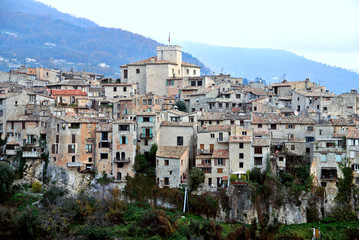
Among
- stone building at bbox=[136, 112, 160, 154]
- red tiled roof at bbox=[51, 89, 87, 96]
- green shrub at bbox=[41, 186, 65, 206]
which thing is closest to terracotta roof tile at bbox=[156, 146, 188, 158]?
→ stone building at bbox=[136, 112, 160, 154]

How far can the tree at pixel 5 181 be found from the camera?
55344 millimetres

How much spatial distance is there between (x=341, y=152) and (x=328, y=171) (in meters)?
2.51

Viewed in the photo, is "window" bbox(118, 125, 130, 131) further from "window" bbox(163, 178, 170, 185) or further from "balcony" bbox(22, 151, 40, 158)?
"balcony" bbox(22, 151, 40, 158)

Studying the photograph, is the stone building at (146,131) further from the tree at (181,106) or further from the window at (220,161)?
the tree at (181,106)

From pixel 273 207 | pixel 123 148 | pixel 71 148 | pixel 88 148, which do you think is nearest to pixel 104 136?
pixel 88 148

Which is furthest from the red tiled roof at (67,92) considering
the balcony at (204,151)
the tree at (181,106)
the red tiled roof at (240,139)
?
the red tiled roof at (240,139)

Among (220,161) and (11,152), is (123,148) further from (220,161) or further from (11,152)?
(11,152)

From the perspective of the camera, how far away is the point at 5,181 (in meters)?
55.8

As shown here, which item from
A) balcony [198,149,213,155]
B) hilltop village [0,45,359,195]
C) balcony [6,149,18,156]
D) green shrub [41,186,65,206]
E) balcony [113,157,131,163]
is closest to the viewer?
green shrub [41,186,65,206]

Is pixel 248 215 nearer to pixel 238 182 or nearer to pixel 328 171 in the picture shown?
pixel 238 182

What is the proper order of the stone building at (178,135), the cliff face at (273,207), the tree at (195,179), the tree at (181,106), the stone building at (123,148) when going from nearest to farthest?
the cliff face at (273,207) → the tree at (195,179) → the stone building at (123,148) → the stone building at (178,135) → the tree at (181,106)

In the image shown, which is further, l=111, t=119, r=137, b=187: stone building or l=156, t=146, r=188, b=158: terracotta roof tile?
l=111, t=119, r=137, b=187: stone building

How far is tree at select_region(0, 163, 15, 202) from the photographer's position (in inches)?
2179

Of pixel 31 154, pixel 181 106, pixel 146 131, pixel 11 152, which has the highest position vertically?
pixel 181 106
